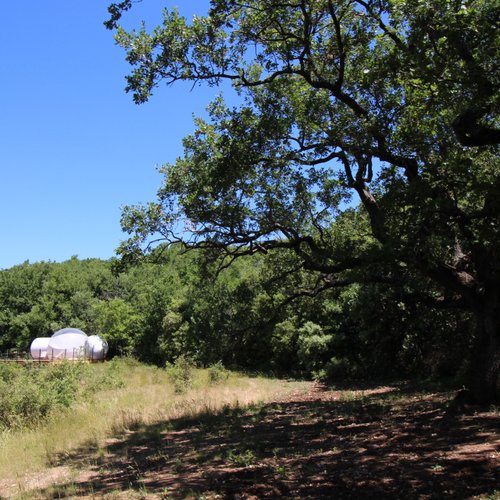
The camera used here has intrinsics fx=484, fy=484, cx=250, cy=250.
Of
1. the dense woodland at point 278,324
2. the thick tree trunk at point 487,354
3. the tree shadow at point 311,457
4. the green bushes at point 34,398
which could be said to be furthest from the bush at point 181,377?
the thick tree trunk at point 487,354

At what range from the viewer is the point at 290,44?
9.91 meters

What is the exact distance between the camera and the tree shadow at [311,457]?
5.66 m

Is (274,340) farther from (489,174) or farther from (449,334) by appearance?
(489,174)

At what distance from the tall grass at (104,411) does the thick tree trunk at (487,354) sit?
25.0ft

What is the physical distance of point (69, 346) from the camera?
47.2m

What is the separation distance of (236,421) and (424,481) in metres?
7.20

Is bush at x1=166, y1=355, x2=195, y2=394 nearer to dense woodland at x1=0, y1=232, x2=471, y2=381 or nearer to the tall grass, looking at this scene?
the tall grass

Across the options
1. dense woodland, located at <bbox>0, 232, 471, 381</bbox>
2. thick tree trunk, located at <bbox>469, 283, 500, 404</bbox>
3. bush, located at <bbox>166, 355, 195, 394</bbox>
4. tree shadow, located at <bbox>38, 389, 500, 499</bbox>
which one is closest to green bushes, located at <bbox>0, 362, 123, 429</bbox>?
bush, located at <bbox>166, 355, 195, 394</bbox>

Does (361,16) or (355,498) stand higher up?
(361,16)

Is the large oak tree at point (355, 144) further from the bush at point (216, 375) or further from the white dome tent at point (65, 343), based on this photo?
the white dome tent at point (65, 343)

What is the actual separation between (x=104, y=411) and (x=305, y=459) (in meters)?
9.16

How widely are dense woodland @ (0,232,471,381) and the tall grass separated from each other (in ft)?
5.78

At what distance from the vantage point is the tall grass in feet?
34.3

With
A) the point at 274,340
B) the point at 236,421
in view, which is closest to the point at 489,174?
the point at 236,421
